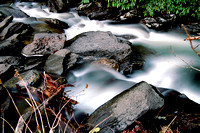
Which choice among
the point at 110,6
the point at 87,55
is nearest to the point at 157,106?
the point at 87,55

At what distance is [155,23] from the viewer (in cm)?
659

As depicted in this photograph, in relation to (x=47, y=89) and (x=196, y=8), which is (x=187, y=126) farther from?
(x=196, y=8)

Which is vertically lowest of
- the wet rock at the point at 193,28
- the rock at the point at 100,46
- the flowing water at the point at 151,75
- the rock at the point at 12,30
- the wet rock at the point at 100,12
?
the flowing water at the point at 151,75

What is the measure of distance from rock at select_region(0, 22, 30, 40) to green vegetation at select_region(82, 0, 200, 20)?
428cm

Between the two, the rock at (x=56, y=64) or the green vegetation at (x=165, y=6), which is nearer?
the rock at (x=56, y=64)

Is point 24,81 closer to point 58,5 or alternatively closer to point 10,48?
point 10,48

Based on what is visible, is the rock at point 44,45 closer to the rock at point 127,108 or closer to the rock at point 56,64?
the rock at point 56,64

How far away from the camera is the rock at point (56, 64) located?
3882mm

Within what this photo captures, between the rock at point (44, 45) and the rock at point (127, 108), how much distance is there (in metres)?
2.96

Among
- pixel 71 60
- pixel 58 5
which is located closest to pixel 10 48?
pixel 71 60

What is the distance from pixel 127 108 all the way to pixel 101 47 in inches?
109

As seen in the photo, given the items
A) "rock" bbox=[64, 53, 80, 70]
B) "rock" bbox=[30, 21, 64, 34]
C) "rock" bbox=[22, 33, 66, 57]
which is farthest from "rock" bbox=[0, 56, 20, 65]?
"rock" bbox=[30, 21, 64, 34]

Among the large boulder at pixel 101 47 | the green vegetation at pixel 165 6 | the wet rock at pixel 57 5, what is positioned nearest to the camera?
the large boulder at pixel 101 47

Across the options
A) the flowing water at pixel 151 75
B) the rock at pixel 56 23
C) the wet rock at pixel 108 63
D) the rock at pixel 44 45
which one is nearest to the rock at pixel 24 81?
the flowing water at pixel 151 75
